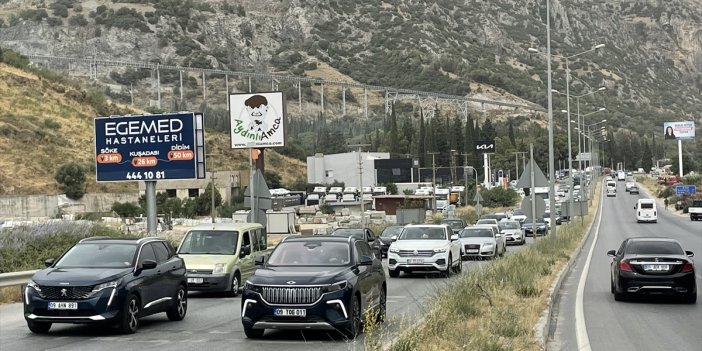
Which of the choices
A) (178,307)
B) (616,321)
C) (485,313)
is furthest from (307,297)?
(616,321)

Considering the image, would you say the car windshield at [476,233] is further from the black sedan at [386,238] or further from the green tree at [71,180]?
the green tree at [71,180]

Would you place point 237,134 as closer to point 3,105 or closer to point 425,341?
point 425,341

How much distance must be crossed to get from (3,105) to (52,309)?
71.3 m

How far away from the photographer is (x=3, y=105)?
79625 millimetres

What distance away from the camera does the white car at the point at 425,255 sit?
27.3 metres

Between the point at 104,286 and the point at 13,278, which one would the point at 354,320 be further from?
the point at 13,278

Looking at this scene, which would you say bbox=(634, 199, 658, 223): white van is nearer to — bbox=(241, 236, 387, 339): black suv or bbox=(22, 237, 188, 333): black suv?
bbox=(22, 237, 188, 333): black suv

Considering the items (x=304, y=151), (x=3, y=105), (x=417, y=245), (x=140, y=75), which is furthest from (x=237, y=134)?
(x=140, y=75)

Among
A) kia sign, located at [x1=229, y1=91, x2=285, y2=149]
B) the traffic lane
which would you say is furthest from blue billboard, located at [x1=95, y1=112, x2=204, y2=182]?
the traffic lane

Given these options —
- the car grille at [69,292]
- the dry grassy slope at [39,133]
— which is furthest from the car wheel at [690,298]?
the dry grassy slope at [39,133]

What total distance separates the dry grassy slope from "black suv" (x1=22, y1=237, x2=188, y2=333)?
56062 mm

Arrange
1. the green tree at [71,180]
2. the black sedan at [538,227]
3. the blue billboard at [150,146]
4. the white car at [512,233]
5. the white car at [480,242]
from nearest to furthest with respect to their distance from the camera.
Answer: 1. the blue billboard at [150,146]
2. the white car at [480,242]
3. the white car at [512,233]
4. the black sedan at [538,227]
5. the green tree at [71,180]

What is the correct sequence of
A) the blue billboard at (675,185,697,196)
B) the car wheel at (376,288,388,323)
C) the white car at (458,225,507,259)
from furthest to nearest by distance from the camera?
the blue billboard at (675,185,697,196), the white car at (458,225,507,259), the car wheel at (376,288,388,323)

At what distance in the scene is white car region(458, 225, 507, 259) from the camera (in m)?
36.8
